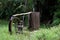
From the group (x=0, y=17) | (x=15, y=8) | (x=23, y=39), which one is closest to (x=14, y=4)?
(x=15, y=8)

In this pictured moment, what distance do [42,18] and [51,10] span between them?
1.04 metres

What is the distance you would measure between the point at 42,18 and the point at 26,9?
2049 millimetres

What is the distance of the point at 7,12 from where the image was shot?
20891 millimetres

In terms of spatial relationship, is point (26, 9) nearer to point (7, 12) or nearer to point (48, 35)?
point (7, 12)

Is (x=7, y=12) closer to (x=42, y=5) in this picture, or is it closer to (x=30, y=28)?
(x=42, y=5)

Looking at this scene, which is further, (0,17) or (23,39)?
(0,17)

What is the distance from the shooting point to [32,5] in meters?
18.6

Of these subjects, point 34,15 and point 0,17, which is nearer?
point 34,15

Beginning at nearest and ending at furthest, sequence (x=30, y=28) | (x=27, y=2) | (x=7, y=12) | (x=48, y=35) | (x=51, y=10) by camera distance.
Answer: (x=48, y=35), (x=30, y=28), (x=51, y=10), (x=27, y=2), (x=7, y=12)

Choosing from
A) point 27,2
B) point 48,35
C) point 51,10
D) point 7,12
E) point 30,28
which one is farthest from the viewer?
point 7,12

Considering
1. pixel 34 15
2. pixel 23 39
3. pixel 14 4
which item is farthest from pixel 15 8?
pixel 23 39

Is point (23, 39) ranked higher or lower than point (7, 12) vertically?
higher

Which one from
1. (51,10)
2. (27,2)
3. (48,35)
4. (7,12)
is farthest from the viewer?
(7,12)

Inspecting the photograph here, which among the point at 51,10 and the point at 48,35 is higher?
the point at 48,35
